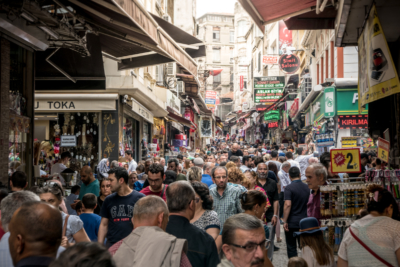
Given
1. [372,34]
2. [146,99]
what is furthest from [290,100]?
[372,34]

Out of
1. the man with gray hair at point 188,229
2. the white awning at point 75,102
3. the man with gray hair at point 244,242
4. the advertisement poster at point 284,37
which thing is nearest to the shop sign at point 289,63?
the advertisement poster at point 284,37

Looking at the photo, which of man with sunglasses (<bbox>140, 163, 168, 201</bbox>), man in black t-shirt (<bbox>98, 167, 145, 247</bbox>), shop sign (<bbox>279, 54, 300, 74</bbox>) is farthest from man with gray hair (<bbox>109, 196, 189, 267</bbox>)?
shop sign (<bbox>279, 54, 300, 74</bbox>)

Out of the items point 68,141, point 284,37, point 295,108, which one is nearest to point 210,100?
point 284,37

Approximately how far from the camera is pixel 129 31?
23.3ft

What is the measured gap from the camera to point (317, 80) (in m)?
23.1

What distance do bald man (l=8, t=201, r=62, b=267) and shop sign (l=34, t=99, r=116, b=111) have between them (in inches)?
459

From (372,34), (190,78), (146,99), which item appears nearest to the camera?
(372,34)

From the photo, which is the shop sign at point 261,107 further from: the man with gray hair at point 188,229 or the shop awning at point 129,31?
the man with gray hair at point 188,229

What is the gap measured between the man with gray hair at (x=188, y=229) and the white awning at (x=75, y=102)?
10685 mm

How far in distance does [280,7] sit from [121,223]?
14.6 feet

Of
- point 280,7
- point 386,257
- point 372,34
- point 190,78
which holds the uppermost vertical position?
point 190,78

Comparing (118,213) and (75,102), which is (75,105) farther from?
(118,213)

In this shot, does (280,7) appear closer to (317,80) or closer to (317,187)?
(317,187)

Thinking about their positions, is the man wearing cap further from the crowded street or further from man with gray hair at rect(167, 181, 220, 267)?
man with gray hair at rect(167, 181, 220, 267)
